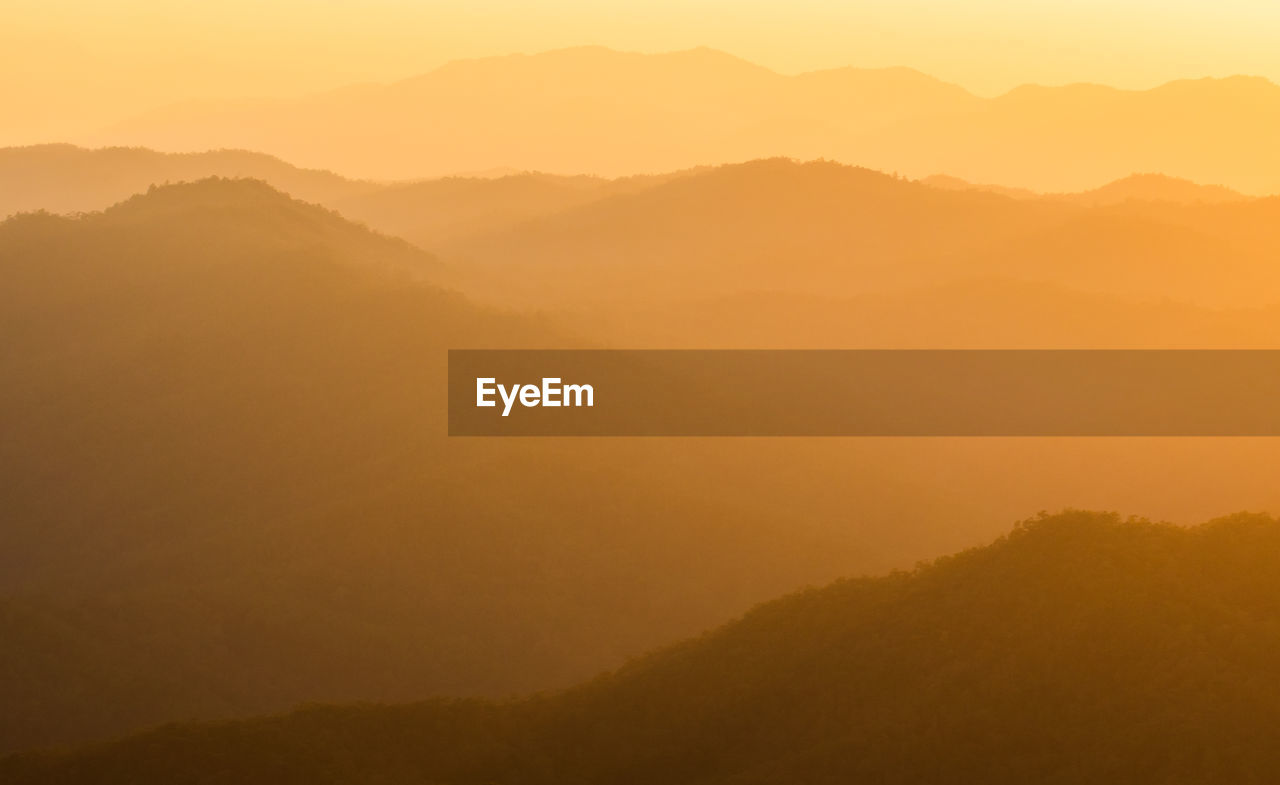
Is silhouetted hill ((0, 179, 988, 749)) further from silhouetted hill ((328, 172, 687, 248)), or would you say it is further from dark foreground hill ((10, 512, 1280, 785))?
silhouetted hill ((328, 172, 687, 248))

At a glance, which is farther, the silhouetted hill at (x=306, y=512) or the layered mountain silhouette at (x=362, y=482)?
the layered mountain silhouette at (x=362, y=482)

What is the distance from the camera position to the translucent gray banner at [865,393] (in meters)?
46.0

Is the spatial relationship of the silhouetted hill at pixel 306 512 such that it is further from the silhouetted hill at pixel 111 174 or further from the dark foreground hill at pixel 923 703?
the silhouetted hill at pixel 111 174

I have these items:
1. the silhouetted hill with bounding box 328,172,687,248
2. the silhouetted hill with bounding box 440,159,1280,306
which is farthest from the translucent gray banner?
the silhouetted hill with bounding box 328,172,687,248

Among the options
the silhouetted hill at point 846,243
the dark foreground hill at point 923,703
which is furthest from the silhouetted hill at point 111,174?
the dark foreground hill at point 923,703

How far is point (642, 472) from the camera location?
42031 millimetres

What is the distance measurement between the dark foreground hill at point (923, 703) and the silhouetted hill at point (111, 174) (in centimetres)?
9954

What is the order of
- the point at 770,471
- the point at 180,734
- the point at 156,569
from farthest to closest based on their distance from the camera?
1. the point at 770,471
2. the point at 156,569
3. the point at 180,734

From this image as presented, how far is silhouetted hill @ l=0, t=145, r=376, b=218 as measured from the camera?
117 meters

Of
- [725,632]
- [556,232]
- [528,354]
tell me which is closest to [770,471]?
[528,354]

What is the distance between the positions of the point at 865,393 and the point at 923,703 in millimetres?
35946

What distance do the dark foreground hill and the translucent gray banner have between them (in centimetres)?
1930

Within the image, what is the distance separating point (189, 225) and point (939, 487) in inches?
1389

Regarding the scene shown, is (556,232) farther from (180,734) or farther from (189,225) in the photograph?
(180,734)
